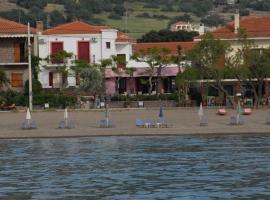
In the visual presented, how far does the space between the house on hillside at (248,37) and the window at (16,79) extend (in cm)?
1756

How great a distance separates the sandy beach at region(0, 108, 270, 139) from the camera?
5527cm

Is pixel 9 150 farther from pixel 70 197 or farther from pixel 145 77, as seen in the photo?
pixel 145 77

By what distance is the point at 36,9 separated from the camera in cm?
19700

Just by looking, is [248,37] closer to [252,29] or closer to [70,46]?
[252,29]

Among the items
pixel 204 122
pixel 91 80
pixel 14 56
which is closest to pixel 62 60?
pixel 91 80

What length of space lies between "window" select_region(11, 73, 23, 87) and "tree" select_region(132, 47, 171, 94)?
1138cm

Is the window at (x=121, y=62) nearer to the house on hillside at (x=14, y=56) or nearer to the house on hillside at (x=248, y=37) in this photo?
the house on hillside at (x=14, y=56)

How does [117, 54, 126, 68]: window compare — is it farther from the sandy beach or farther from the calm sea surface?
the calm sea surface

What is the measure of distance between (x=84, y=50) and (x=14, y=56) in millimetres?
8010

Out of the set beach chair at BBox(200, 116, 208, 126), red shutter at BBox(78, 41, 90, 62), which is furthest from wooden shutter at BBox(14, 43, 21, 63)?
beach chair at BBox(200, 116, 208, 126)

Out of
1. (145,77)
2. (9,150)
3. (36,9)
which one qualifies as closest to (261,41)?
(145,77)

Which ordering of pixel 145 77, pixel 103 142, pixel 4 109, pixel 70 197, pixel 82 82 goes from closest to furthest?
1. pixel 70 197
2. pixel 103 142
3. pixel 4 109
4. pixel 82 82
5. pixel 145 77

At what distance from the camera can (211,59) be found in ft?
277

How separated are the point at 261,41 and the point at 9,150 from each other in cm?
5203
